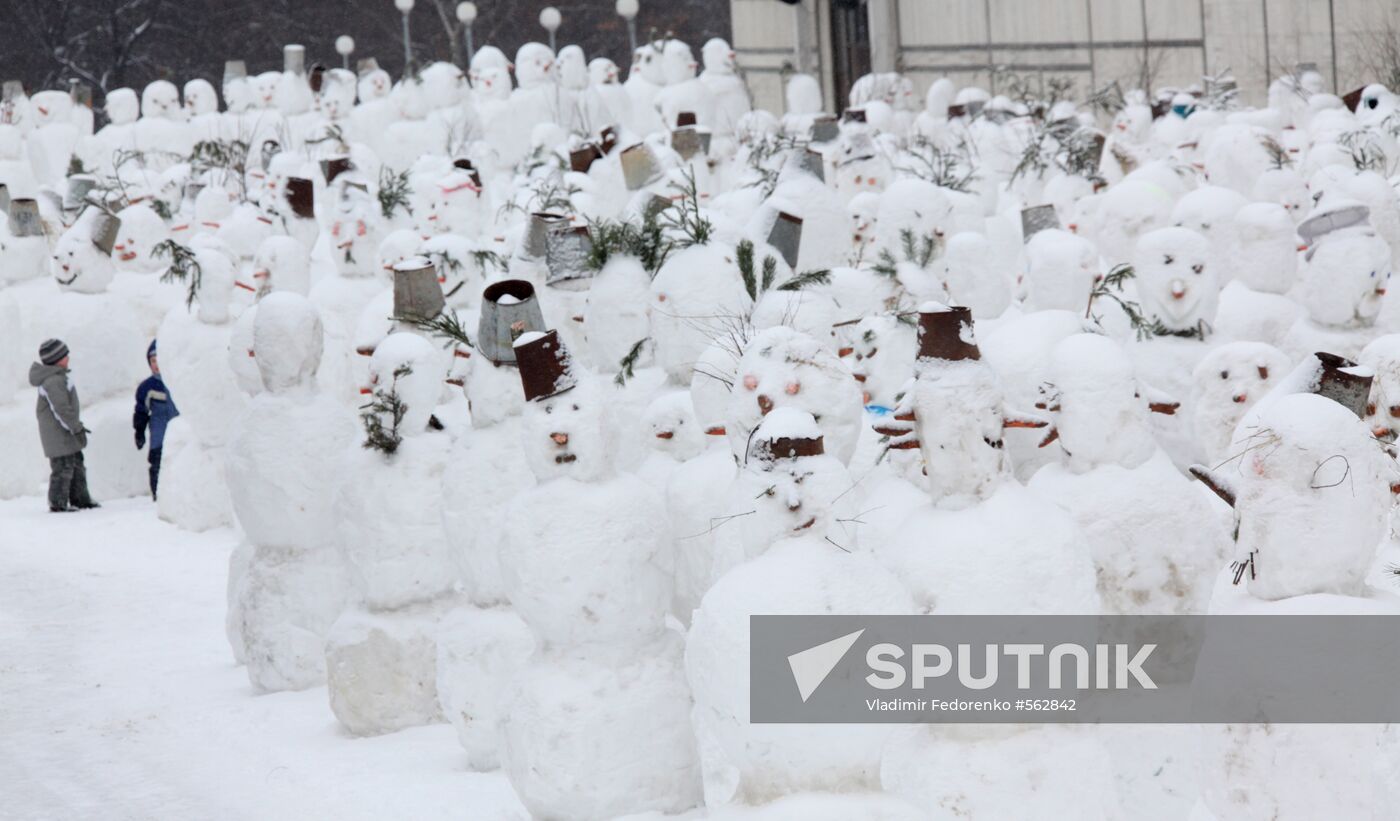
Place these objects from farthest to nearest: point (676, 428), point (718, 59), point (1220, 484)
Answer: point (718, 59) → point (676, 428) → point (1220, 484)

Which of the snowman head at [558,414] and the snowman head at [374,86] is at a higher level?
the snowman head at [374,86]

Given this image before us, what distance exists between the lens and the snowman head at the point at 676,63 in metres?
19.4

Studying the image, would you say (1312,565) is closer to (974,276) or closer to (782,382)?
(782,382)

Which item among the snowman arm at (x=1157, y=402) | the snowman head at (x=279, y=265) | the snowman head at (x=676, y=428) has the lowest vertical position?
the snowman head at (x=676, y=428)

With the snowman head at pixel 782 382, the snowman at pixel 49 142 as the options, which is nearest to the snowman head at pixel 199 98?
the snowman at pixel 49 142

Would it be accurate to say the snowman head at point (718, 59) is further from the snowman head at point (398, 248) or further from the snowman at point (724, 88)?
the snowman head at point (398, 248)

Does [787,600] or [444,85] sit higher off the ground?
[444,85]

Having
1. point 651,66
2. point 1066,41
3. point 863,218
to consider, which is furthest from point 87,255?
point 1066,41

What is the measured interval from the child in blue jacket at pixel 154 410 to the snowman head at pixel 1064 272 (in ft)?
20.0

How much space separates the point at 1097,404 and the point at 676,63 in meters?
15.1

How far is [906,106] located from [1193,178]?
25.5 ft

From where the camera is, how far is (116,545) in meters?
10.6

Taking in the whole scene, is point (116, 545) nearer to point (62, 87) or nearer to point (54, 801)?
point (54, 801)

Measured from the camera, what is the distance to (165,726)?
24.1ft
